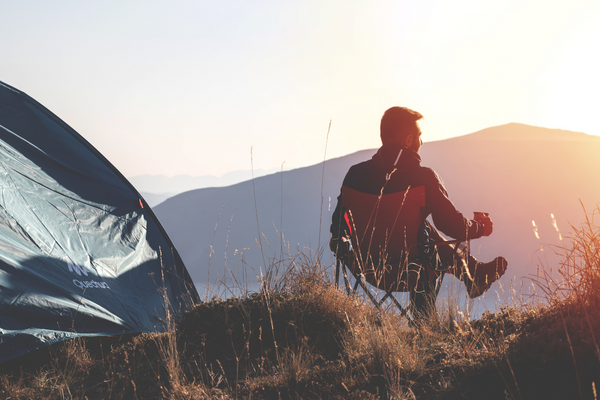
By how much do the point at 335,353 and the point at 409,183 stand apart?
1129mm

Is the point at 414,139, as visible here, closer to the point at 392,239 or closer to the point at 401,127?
the point at 401,127

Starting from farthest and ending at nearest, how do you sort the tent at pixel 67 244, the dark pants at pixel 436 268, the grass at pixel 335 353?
the dark pants at pixel 436 268 → the tent at pixel 67 244 → the grass at pixel 335 353

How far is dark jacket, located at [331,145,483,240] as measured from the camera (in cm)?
264

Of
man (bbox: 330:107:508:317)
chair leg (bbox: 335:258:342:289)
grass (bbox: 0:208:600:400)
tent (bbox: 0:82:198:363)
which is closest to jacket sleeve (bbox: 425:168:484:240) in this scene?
man (bbox: 330:107:508:317)

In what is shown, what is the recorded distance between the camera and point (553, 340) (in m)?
1.56

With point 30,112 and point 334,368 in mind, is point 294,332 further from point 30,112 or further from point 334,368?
point 30,112

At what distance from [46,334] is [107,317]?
38cm

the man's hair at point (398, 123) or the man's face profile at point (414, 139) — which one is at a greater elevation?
the man's hair at point (398, 123)

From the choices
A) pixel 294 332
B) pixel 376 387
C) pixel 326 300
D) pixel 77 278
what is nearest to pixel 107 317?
pixel 77 278

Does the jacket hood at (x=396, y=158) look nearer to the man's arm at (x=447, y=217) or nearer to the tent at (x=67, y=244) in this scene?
the man's arm at (x=447, y=217)

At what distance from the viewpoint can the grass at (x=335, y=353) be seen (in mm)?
1581

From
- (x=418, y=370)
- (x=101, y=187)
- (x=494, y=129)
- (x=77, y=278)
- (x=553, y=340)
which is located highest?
(x=494, y=129)

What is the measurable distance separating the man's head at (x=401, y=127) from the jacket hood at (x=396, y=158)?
6 cm

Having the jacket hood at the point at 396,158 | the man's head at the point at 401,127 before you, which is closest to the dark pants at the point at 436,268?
the jacket hood at the point at 396,158
